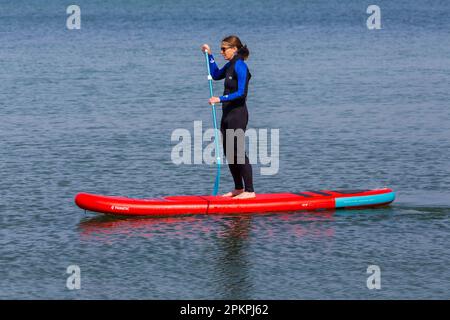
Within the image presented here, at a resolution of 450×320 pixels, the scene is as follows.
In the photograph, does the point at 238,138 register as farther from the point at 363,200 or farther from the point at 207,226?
the point at 363,200

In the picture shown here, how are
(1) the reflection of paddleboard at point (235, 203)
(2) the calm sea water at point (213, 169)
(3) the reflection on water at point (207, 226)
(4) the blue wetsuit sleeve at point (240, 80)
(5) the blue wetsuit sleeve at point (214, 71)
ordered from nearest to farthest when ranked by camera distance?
(2) the calm sea water at point (213, 169) < (3) the reflection on water at point (207, 226) < (1) the reflection of paddleboard at point (235, 203) < (4) the blue wetsuit sleeve at point (240, 80) < (5) the blue wetsuit sleeve at point (214, 71)

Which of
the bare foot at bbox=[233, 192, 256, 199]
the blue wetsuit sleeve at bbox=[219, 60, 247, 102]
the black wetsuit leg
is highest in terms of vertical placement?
the blue wetsuit sleeve at bbox=[219, 60, 247, 102]

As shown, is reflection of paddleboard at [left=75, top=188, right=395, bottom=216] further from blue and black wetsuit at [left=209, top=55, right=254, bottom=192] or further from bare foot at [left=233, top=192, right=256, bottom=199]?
blue and black wetsuit at [left=209, top=55, right=254, bottom=192]

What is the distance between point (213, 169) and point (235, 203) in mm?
3471

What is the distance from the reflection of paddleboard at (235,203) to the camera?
1400 cm

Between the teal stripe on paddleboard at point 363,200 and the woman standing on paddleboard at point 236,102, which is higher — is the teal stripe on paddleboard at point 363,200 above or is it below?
below

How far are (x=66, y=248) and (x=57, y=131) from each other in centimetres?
874

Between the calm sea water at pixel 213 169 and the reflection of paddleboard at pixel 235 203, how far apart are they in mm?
136

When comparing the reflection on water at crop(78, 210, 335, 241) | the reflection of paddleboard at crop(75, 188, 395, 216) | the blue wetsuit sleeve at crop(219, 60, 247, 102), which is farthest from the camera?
the blue wetsuit sleeve at crop(219, 60, 247, 102)

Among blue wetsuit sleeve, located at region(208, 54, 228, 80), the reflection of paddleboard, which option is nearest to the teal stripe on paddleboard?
the reflection of paddleboard

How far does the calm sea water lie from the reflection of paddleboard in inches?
5.4

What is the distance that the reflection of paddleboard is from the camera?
14.0 metres

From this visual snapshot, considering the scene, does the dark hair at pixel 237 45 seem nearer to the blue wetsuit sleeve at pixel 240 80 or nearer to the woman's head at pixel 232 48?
the woman's head at pixel 232 48

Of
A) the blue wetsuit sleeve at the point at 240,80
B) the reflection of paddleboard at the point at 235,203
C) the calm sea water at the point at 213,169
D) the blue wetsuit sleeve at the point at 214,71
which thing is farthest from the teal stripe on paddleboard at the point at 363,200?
the blue wetsuit sleeve at the point at 214,71
